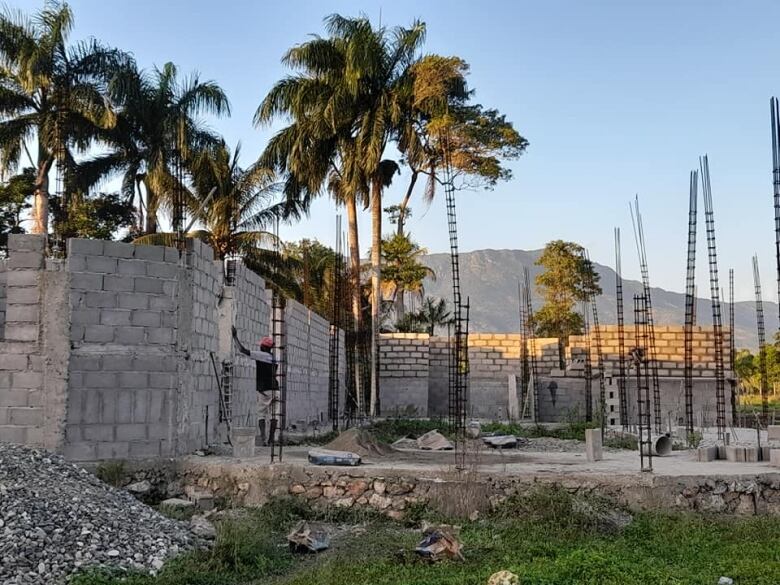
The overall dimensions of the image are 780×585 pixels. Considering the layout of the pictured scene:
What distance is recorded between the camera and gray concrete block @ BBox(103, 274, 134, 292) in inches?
393

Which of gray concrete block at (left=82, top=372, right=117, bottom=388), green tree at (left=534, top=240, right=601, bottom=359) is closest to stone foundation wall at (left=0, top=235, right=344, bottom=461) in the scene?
gray concrete block at (left=82, top=372, right=117, bottom=388)

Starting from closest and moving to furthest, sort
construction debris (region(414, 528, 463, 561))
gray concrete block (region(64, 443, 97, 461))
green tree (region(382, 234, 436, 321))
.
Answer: construction debris (region(414, 528, 463, 561))
gray concrete block (region(64, 443, 97, 461))
green tree (region(382, 234, 436, 321))

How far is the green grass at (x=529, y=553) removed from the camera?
5.93 meters

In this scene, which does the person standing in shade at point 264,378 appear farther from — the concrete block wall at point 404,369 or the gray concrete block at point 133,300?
the concrete block wall at point 404,369

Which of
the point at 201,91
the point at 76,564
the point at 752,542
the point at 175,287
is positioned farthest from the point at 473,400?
the point at 76,564

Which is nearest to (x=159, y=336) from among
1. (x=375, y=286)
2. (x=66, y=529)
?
(x=66, y=529)

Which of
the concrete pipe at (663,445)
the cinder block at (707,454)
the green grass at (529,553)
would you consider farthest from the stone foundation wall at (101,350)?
the cinder block at (707,454)

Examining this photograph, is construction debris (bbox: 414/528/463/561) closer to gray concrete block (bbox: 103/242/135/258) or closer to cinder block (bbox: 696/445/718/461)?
cinder block (bbox: 696/445/718/461)

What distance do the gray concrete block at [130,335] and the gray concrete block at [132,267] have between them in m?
0.72

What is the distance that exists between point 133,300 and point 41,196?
51.5ft

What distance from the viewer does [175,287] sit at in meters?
10.4

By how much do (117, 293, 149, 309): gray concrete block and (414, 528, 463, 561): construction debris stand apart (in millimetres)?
5296

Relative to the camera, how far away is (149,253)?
1026cm

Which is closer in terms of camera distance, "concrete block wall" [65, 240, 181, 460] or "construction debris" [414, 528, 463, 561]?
"construction debris" [414, 528, 463, 561]
